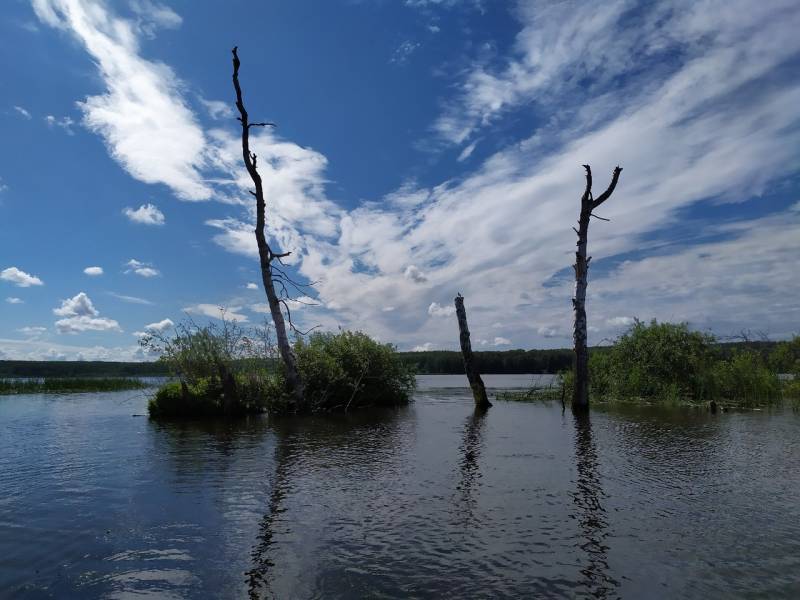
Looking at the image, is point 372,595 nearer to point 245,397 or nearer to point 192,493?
point 192,493

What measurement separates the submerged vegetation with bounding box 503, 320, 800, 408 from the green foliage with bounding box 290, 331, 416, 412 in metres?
8.22

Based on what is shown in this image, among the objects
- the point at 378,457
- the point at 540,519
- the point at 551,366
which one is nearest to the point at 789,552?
the point at 540,519

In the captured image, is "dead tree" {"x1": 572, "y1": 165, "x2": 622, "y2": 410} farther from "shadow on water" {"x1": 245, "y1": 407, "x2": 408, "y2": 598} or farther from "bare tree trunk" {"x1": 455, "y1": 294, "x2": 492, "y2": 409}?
"shadow on water" {"x1": 245, "y1": 407, "x2": 408, "y2": 598}

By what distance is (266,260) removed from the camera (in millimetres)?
23266

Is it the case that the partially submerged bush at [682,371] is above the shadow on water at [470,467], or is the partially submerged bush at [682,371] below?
above

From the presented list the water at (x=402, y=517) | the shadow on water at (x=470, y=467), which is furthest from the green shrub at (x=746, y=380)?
the shadow on water at (x=470, y=467)

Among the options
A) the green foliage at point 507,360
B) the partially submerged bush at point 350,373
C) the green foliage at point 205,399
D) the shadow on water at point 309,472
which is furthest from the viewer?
the green foliage at point 507,360

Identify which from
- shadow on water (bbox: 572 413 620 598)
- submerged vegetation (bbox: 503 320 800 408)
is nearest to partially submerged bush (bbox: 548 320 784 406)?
submerged vegetation (bbox: 503 320 800 408)

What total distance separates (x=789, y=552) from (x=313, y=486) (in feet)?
23.9

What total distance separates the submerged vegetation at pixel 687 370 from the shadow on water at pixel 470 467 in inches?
428

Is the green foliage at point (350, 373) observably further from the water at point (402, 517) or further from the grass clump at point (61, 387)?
the grass clump at point (61, 387)

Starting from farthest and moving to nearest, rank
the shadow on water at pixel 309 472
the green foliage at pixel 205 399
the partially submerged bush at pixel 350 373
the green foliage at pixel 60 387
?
the green foliage at pixel 60 387 < the partially submerged bush at pixel 350 373 < the green foliage at pixel 205 399 < the shadow on water at pixel 309 472

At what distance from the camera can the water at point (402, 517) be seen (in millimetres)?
5836

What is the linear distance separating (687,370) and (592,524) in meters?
25.7
